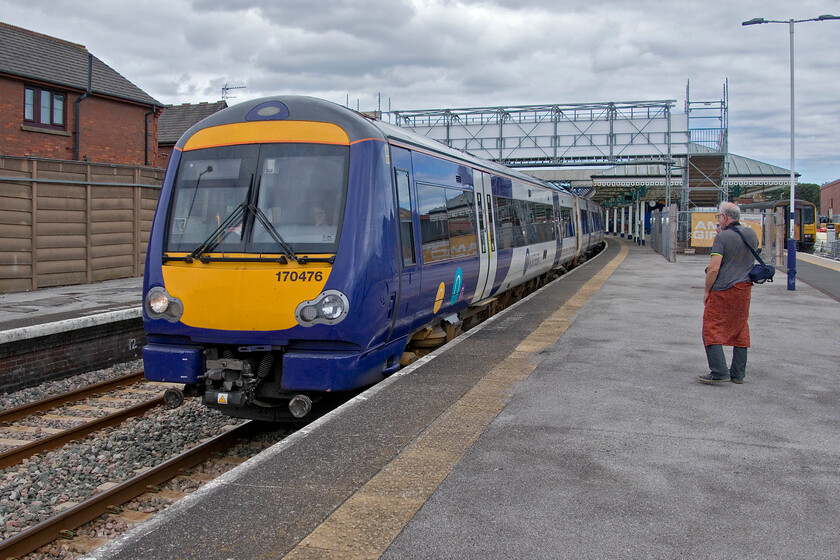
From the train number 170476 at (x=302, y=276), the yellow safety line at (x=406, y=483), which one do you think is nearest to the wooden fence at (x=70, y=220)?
the train number 170476 at (x=302, y=276)

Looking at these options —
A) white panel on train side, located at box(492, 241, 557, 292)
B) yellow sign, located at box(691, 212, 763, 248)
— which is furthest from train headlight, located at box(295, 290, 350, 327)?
yellow sign, located at box(691, 212, 763, 248)

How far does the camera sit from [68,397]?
27.3ft

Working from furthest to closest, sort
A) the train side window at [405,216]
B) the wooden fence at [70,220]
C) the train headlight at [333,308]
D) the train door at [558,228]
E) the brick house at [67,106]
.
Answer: the brick house at [67,106], the train door at [558,228], the wooden fence at [70,220], the train side window at [405,216], the train headlight at [333,308]

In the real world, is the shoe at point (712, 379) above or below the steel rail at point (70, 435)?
above

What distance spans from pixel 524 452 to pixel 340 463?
3.64 feet

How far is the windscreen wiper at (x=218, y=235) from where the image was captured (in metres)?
6.10

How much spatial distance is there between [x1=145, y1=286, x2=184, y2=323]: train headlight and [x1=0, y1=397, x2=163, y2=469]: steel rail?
162 centimetres

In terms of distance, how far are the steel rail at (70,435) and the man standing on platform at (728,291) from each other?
18.6 ft

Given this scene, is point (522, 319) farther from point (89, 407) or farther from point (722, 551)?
point (722, 551)

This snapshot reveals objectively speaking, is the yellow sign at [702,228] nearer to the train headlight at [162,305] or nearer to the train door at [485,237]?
the train door at [485,237]

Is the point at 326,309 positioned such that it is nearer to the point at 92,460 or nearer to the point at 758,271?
the point at 92,460

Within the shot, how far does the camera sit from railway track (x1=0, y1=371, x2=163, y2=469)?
6.46 metres

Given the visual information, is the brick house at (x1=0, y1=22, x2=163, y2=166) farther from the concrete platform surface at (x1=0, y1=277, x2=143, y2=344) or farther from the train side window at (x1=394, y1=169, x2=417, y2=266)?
the train side window at (x1=394, y1=169, x2=417, y2=266)

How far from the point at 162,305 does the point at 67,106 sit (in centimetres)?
1586
